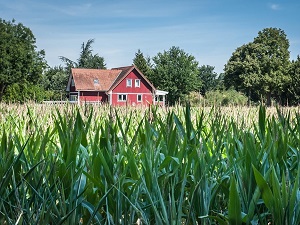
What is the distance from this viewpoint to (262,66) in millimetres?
45469

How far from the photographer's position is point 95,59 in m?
66.7

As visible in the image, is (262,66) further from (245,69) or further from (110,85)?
(110,85)

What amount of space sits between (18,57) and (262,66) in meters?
26.9

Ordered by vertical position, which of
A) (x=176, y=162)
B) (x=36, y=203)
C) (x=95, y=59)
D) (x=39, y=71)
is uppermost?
(x=95, y=59)

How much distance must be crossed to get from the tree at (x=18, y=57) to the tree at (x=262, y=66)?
863 inches

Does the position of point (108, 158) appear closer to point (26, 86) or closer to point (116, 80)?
point (26, 86)

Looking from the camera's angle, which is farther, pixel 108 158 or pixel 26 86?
pixel 26 86

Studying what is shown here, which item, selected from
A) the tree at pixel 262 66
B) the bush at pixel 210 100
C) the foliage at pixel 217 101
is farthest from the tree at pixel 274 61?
the bush at pixel 210 100

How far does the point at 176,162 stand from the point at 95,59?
2613 inches

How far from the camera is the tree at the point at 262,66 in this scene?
144 feet

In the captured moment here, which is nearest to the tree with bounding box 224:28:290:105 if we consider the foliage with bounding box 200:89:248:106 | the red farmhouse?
the red farmhouse

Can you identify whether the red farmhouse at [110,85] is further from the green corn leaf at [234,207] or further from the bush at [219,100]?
the green corn leaf at [234,207]

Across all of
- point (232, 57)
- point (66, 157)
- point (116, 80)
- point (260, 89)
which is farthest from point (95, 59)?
point (66, 157)

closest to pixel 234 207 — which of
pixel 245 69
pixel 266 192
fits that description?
pixel 266 192
